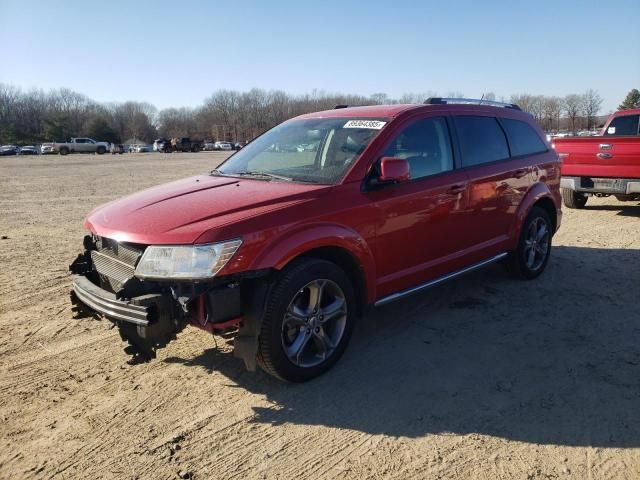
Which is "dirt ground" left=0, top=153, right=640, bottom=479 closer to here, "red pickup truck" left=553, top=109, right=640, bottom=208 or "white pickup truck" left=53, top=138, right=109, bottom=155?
"red pickup truck" left=553, top=109, right=640, bottom=208

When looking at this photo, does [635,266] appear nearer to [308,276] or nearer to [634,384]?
[634,384]

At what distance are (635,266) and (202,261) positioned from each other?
5.47 meters

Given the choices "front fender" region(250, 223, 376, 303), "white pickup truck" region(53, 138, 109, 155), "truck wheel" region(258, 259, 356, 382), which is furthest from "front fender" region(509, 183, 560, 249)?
"white pickup truck" region(53, 138, 109, 155)

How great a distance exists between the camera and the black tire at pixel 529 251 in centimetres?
543

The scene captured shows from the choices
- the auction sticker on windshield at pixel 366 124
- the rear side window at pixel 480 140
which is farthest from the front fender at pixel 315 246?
the rear side window at pixel 480 140

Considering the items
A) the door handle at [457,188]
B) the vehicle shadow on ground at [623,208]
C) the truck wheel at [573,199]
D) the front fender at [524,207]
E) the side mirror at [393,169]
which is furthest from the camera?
the truck wheel at [573,199]

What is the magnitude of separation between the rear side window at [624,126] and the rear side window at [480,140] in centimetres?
747

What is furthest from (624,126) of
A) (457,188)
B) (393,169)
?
(393,169)

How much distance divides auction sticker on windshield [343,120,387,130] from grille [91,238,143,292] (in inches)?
79.8

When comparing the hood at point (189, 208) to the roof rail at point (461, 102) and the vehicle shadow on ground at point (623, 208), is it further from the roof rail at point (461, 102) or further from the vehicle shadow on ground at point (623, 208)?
the vehicle shadow on ground at point (623, 208)

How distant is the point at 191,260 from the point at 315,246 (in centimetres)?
83

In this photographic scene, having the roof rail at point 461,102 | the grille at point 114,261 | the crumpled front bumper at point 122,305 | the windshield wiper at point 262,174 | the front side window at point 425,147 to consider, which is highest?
the roof rail at point 461,102

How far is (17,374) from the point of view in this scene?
3633mm

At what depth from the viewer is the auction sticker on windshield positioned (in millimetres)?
4030
